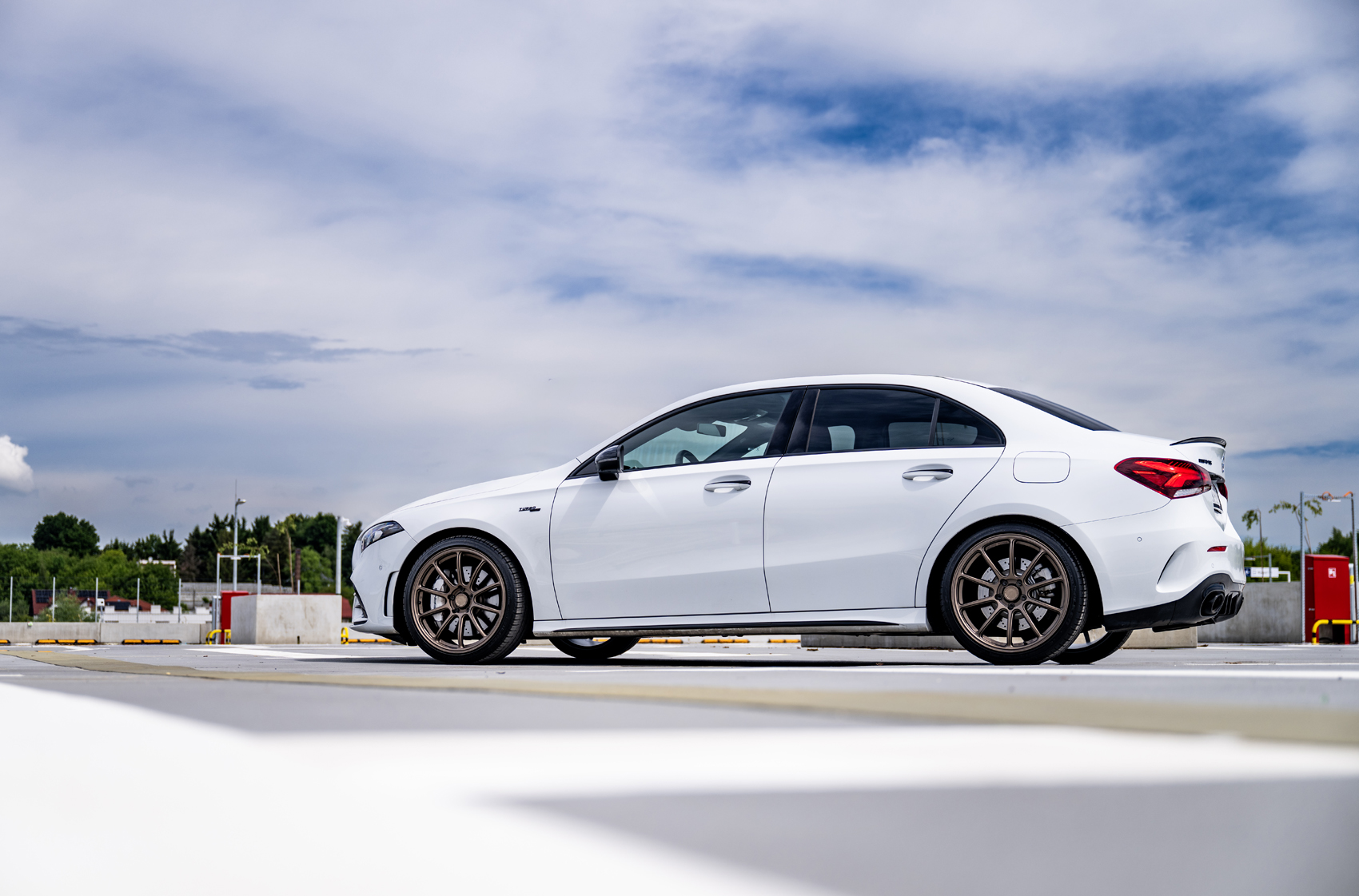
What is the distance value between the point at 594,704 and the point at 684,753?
109 centimetres

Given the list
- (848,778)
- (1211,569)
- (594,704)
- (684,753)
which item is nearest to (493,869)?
(848,778)

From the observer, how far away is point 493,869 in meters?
1.40

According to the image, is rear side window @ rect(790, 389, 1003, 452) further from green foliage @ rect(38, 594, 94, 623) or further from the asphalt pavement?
green foliage @ rect(38, 594, 94, 623)

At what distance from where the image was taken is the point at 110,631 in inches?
2542

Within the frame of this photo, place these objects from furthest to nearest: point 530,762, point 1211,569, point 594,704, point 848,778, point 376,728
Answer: point 1211,569 < point 594,704 < point 376,728 < point 530,762 < point 848,778

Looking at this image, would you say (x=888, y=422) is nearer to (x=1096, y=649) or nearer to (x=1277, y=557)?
(x=1096, y=649)

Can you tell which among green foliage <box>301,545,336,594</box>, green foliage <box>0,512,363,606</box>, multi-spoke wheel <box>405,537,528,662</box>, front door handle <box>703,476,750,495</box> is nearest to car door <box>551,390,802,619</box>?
front door handle <box>703,476,750,495</box>

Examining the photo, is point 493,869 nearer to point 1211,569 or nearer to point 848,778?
point 848,778

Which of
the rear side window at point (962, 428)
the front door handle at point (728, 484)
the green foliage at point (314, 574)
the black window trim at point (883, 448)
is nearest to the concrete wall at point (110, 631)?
the front door handle at point (728, 484)

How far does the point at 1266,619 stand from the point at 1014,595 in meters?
18.7

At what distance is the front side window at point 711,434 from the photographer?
22.4ft

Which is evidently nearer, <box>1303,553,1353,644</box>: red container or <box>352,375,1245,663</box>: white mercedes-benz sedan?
<box>352,375,1245,663</box>: white mercedes-benz sedan

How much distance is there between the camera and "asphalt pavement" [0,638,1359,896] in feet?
4.63

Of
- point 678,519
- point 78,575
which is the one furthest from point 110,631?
point 78,575
